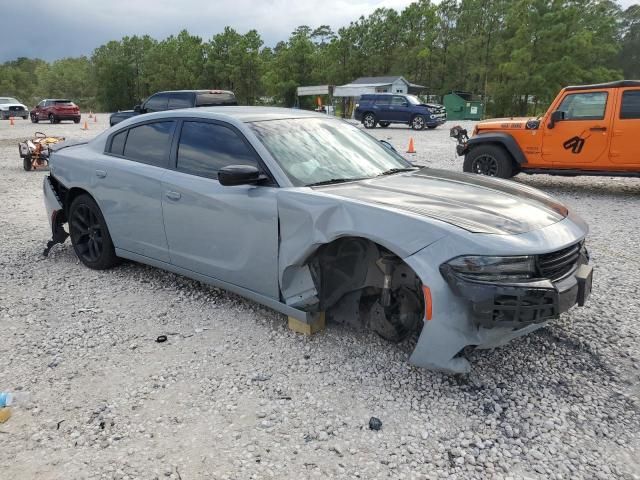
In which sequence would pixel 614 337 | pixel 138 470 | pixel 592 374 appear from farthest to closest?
pixel 614 337
pixel 592 374
pixel 138 470

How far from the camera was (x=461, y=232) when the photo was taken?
2.67 meters

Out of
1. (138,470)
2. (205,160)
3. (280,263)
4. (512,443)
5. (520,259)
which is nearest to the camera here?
(138,470)

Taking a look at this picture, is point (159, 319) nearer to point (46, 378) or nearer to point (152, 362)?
point (152, 362)

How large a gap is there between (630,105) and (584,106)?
0.67 metres

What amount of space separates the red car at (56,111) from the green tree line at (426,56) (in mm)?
31628

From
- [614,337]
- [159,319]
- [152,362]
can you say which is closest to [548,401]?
[614,337]

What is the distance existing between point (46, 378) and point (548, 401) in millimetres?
2990

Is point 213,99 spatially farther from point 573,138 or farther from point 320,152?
point 320,152

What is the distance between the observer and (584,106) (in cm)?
856

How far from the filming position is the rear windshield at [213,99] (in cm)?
1520

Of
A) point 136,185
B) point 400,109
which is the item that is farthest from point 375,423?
point 400,109


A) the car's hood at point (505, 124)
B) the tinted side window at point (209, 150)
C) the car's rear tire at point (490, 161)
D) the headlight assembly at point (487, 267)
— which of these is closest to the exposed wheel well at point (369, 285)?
the headlight assembly at point (487, 267)

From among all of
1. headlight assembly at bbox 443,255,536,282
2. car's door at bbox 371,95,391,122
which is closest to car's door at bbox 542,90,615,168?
headlight assembly at bbox 443,255,536,282

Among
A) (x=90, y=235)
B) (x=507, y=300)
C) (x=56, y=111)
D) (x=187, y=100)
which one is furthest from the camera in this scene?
(x=56, y=111)
